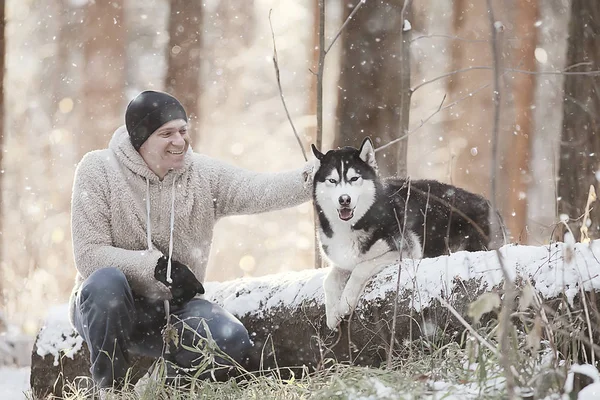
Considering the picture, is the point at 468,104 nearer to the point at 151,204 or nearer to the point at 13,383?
the point at 13,383

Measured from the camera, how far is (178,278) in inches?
121

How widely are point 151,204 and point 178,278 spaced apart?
46 centimetres

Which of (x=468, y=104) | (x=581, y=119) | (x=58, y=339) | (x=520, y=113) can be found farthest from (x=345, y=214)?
(x=468, y=104)

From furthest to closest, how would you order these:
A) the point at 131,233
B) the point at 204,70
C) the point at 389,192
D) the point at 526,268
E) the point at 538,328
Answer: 1. the point at 204,70
2. the point at 389,192
3. the point at 131,233
4. the point at 526,268
5. the point at 538,328

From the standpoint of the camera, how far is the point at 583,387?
6.48 ft

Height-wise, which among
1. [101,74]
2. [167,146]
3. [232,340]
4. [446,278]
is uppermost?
[101,74]

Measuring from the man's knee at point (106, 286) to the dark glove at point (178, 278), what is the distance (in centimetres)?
15

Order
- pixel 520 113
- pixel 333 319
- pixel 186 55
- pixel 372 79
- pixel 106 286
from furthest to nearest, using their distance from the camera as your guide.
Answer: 1. pixel 520 113
2. pixel 186 55
3. pixel 372 79
4. pixel 333 319
5. pixel 106 286

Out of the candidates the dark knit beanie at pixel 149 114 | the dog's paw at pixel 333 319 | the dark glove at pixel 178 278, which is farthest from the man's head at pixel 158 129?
the dog's paw at pixel 333 319

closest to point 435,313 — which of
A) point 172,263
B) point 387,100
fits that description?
point 172,263

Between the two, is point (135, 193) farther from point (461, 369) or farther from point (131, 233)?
point (461, 369)

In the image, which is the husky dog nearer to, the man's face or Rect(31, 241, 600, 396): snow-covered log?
Rect(31, 241, 600, 396): snow-covered log

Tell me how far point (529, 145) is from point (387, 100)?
23.0ft

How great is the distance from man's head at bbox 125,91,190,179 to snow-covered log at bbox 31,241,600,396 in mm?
839
